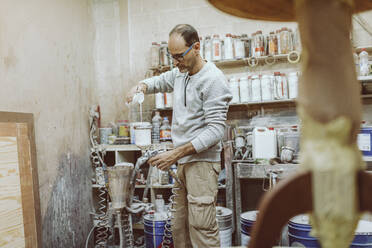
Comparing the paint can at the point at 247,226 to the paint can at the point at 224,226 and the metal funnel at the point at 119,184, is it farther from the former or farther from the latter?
the metal funnel at the point at 119,184

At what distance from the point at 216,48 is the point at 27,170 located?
206cm

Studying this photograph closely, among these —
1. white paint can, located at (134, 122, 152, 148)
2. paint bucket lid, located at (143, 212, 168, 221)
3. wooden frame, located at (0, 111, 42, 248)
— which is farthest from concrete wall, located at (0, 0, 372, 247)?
paint bucket lid, located at (143, 212, 168, 221)

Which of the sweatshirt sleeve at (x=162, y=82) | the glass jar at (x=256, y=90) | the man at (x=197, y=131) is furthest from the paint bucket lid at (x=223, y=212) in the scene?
the sweatshirt sleeve at (x=162, y=82)

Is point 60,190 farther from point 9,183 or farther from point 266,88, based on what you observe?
point 266,88

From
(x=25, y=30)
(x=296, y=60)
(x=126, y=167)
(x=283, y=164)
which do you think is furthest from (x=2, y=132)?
(x=296, y=60)

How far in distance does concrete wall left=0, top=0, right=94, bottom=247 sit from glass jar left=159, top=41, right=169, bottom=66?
0.82 meters

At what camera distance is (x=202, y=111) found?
182 cm

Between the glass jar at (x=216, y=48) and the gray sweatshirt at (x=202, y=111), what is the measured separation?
4.70 feet

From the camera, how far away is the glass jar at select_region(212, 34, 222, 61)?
3264 mm

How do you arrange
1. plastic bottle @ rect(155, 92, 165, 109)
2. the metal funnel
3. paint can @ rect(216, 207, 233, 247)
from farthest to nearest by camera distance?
plastic bottle @ rect(155, 92, 165, 109) → paint can @ rect(216, 207, 233, 247) → the metal funnel

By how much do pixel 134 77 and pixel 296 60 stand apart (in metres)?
1.78

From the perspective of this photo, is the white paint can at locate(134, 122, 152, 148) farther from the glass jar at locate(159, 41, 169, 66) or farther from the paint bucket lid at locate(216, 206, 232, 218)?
the paint bucket lid at locate(216, 206, 232, 218)

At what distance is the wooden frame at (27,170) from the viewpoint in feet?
7.46

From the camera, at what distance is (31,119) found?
8.23 ft
